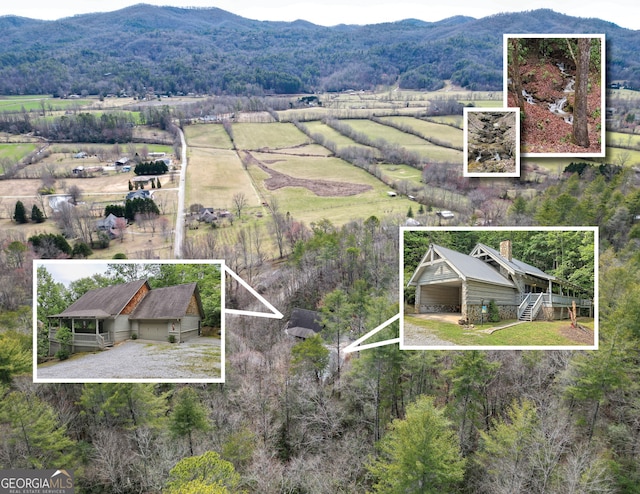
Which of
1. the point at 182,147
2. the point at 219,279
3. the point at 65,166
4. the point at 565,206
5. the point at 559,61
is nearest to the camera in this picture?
the point at 559,61

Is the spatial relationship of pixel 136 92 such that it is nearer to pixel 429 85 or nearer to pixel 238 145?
pixel 238 145

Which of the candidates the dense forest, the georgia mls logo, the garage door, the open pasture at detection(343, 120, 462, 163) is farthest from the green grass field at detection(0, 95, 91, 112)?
the garage door

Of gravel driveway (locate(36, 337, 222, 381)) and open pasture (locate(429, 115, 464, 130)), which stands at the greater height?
open pasture (locate(429, 115, 464, 130))

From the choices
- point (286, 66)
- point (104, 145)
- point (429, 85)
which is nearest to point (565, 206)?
point (104, 145)

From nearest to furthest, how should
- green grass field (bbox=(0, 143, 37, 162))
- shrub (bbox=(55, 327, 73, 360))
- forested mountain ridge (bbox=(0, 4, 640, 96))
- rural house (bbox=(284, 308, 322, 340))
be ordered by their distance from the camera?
1. shrub (bbox=(55, 327, 73, 360))
2. rural house (bbox=(284, 308, 322, 340))
3. green grass field (bbox=(0, 143, 37, 162))
4. forested mountain ridge (bbox=(0, 4, 640, 96))

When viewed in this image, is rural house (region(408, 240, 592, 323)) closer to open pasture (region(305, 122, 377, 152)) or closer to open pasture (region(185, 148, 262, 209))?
open pasture (region(185, 148, 262, 209))

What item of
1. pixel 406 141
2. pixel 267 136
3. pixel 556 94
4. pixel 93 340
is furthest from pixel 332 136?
pixel 93 340

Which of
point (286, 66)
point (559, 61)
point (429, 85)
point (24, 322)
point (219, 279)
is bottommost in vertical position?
point (24, 322)
